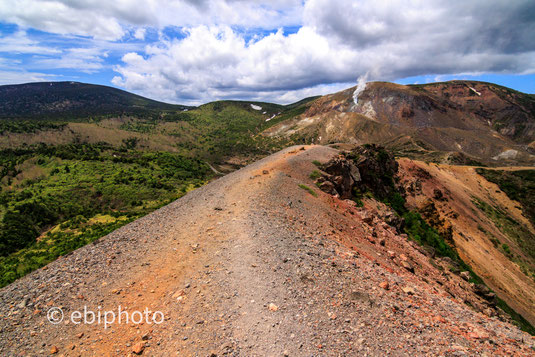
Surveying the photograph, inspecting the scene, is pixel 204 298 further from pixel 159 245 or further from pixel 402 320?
pixel 402 320

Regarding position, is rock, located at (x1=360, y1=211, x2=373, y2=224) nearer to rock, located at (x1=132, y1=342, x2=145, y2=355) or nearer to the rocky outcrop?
the rocky outcrop

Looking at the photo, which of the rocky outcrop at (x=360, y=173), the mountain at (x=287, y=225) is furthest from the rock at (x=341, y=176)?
the mountain at (x=287, y=225)

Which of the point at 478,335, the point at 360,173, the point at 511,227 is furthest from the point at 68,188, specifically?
the point at 511,227

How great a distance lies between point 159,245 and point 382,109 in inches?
6037

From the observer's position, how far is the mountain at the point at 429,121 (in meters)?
106

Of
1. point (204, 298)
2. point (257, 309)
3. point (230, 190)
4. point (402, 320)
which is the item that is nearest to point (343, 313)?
point (402, 320)

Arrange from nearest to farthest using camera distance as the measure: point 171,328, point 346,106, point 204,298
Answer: point 171,328 → point 204,298 → point 346,106

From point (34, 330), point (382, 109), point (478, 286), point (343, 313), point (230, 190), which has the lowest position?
point (478, 286)

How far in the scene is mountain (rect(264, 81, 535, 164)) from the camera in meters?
106

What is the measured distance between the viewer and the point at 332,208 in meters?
14.1

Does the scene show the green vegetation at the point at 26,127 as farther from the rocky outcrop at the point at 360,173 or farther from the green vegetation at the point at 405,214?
the green vegetation at the point at 405,214

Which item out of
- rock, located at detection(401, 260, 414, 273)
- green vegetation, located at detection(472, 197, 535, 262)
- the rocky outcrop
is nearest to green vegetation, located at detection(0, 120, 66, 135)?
the rocky outcrop
